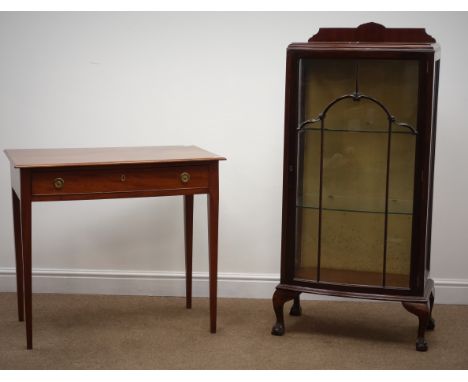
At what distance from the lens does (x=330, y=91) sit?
310 centimetres

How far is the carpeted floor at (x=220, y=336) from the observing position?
117 inches

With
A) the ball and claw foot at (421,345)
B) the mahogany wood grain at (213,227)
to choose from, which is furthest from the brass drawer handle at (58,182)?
the ball and claw foot at (421,345)

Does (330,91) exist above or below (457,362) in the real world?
above

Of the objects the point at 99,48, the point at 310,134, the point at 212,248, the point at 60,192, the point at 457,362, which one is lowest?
the point at 457,362

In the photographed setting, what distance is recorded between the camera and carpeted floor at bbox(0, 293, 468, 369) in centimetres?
297

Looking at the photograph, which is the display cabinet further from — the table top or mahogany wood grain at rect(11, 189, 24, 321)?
mahogany wood grain at rect(11, 189, 24, 321)

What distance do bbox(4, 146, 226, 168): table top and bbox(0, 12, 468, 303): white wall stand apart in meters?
0.36

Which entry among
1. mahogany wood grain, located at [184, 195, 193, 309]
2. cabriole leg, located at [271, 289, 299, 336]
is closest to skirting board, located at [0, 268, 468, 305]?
mahogany wood grain, located at [184, 195, 193, 309]

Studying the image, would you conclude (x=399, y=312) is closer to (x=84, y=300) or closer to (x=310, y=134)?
(x=310, y=134)

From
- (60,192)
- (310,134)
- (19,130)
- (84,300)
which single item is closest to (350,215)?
(310,134)

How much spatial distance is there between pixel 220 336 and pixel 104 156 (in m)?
0.92

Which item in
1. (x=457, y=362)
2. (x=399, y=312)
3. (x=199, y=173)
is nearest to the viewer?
(x=457, y=362)

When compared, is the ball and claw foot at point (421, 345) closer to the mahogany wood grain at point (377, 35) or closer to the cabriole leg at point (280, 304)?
the cabriole leg at point (280, 304)

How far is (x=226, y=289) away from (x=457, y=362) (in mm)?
1296
